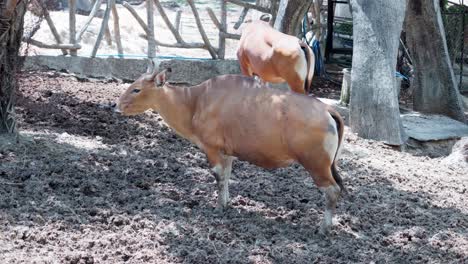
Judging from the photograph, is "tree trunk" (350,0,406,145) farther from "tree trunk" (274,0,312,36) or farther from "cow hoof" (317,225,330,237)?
"cow hoof" (317,225,330,237)

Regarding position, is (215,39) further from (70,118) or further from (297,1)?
(70,118)

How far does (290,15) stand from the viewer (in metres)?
10.2

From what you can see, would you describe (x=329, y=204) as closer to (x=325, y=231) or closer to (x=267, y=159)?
(x=325, y=231)

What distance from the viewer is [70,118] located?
8.60 metres

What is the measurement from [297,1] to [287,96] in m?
4.57

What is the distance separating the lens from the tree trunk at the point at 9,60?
278 inches

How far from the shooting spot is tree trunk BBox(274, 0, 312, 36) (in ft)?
33.1

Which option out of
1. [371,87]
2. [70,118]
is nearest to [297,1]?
[371,87]

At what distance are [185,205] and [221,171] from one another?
438 mm

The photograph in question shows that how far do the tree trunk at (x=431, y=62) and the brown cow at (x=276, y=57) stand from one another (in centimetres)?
275

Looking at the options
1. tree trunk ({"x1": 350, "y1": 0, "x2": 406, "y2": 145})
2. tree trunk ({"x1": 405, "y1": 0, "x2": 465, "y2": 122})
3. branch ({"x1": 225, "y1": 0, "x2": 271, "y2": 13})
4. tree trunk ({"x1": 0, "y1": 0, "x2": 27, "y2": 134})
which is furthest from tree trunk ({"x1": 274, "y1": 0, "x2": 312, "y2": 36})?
tree trunk ({"x1": 0, "y1": 0, "x2": 27, "y2": 134})

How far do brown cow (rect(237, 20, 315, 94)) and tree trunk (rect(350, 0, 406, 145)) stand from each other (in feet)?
2.40

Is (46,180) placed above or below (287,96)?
below

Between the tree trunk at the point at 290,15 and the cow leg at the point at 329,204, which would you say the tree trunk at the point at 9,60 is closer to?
the cow leg at the point at 329,204
